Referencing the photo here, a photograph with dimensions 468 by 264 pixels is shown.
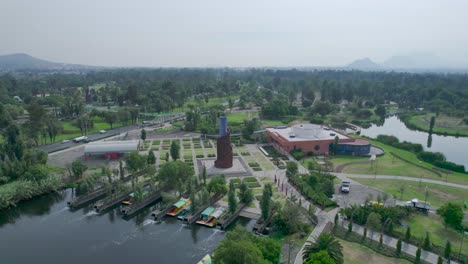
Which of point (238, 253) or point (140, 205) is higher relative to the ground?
point (238, 253)

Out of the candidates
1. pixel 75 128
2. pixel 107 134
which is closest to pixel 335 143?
pixel 107 134

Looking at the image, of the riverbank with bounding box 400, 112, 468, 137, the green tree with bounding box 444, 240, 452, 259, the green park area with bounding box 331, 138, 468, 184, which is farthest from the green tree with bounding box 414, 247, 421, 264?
the riverbank with bounding box 400, 112, 468, 137

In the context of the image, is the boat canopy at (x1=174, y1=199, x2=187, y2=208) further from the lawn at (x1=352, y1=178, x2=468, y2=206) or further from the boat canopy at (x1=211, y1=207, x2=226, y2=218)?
the lawn at (x1=352, y1=178, x2=468, y2=206)

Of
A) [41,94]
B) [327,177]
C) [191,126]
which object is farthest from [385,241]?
[41,94]

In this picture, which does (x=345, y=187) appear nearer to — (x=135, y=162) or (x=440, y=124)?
(x=135, y=162)

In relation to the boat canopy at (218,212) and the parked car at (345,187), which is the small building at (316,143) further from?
the boat canopy at (218,212)

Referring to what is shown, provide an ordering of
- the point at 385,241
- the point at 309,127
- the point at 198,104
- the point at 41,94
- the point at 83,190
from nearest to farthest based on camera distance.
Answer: the point at 385,241, the point at 83,190, the point at 309,127, the point at 198,104, the point at 41,94

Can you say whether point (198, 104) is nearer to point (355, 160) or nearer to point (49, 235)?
point (355, 160)
